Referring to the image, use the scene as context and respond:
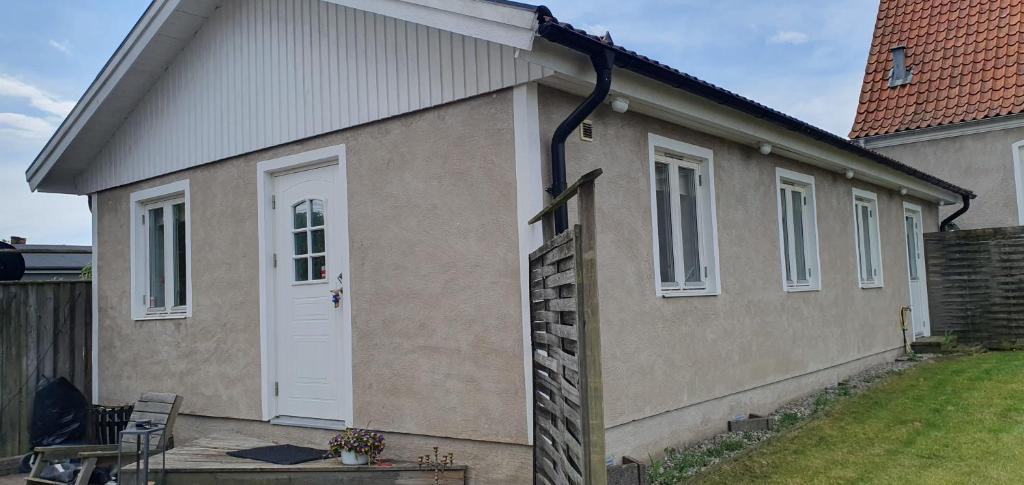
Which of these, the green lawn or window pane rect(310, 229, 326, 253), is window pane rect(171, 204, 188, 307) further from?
the green lawn

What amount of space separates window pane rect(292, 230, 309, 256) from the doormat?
170 centimetres

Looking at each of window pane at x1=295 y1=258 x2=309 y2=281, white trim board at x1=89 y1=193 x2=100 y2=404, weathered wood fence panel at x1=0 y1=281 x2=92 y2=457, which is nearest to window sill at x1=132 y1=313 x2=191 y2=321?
white trim board at x1=89 y1=193 x2=100 y2=404

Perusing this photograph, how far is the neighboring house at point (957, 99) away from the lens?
15031 mm

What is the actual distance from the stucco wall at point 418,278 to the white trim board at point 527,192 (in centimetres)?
7

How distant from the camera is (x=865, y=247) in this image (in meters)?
11.8

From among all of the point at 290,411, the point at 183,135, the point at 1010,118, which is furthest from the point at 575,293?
the point at 1010,118

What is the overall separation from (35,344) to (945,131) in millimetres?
15632

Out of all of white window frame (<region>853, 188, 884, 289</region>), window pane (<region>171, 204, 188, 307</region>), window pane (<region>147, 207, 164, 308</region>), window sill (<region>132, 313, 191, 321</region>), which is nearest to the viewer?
window sill (<region>132, 313, 191, 321</region>)

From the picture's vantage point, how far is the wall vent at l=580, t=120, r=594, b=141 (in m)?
5.89

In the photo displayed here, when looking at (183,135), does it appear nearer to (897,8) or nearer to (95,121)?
(95,121)

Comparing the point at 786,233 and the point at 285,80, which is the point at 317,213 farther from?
the point at 786,233

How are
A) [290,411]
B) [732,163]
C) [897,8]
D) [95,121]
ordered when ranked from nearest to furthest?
1. [290,411]
2. [732,163]
3. [95,121]
4. [897,8]

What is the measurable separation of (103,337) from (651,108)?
22.3 ft

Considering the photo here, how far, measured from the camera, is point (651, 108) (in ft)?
21.4
